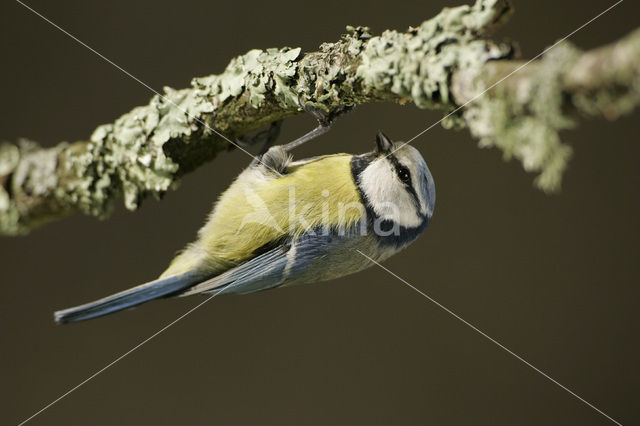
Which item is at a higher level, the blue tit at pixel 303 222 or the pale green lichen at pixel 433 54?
the pale green lichen at pixel 433 54

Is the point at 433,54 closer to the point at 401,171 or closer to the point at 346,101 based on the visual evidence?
the point at 346,101

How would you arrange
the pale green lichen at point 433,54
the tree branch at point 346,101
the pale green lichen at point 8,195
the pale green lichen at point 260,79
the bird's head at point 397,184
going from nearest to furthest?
the tree branch at point 346,101, the pale green lichen at point 433,54, the pale green lichen at point 260,79, the bird's head at point 397,184, the pale green lichen at point 8,195

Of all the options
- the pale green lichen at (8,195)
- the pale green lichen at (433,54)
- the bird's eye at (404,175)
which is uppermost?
the pale green lichen at (8,195)

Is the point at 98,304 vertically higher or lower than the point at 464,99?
lower

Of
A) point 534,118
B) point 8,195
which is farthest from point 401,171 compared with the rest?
point 8,195

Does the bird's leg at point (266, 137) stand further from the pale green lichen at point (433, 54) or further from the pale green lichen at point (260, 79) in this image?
the pale green lichen at point (433, 54)

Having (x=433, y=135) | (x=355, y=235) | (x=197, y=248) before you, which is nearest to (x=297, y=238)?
(x=355, y=235)

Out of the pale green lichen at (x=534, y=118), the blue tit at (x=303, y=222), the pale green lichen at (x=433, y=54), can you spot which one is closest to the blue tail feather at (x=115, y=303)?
the blue tit at (x=303, y=222)

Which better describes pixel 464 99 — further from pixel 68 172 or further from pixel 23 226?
pixel 23 226
